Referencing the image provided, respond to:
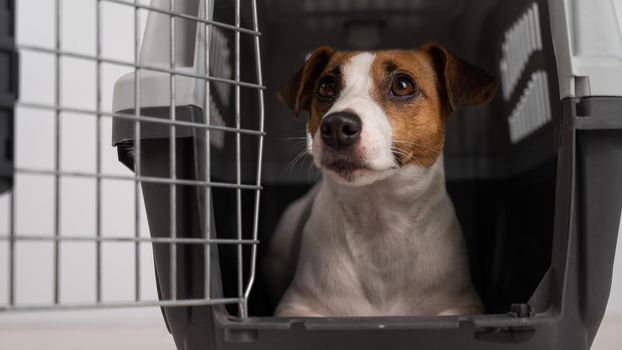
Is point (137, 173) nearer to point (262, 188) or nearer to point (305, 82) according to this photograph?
point (262, 188)

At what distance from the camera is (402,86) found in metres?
1.76


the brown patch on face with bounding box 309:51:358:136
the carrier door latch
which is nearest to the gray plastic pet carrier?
the carrier door latch

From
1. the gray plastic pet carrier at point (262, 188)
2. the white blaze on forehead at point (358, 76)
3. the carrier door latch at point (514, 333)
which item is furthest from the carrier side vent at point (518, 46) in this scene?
the carrier door latch at point (514, 333)

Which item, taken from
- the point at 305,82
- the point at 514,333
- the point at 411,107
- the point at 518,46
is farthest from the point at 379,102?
the point at 518,46

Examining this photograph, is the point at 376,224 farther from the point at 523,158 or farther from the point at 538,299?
the point at 523,158

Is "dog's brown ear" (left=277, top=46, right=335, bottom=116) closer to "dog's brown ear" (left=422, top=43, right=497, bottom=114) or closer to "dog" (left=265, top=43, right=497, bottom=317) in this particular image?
"dog" (left=265, top=43, right=497, bottom=317)

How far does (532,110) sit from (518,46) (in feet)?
0.77

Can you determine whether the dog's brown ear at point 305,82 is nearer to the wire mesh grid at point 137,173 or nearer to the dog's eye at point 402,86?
the dog's eye at point 402,86

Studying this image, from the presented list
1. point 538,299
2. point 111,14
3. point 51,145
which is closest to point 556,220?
point 538,299

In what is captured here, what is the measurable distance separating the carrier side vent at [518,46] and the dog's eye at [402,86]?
15.5 inches

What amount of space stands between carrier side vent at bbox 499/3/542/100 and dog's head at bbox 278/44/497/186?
9.7 inches

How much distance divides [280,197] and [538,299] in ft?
4.37

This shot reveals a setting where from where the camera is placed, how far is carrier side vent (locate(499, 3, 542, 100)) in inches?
76.5

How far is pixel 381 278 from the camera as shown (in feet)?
5.89
